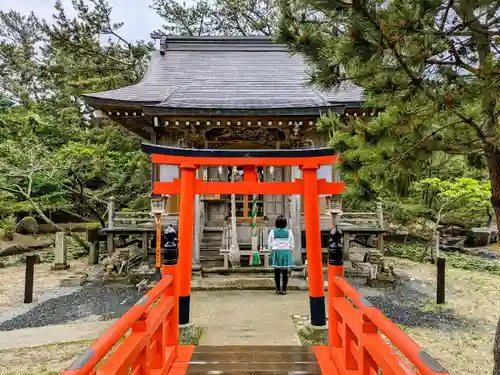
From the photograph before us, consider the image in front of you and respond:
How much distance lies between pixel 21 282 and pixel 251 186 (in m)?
8.60

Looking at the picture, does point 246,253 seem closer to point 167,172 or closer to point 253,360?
point 167,172

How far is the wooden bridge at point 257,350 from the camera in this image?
177cm

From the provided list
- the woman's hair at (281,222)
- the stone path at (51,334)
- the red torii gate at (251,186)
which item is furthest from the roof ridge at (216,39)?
the stone path at (51,334)

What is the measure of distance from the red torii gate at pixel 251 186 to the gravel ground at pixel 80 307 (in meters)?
2.89

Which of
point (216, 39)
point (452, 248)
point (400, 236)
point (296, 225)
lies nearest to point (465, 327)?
point (296, 225)

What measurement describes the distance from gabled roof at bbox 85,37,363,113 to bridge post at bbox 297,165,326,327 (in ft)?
5.69

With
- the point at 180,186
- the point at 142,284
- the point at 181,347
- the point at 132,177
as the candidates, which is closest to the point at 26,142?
the point at 132,177

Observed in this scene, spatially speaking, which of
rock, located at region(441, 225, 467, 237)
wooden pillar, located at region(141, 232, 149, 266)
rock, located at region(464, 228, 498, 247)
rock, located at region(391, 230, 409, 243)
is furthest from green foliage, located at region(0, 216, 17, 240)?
rock, located at region(464, 228, 498, 247)

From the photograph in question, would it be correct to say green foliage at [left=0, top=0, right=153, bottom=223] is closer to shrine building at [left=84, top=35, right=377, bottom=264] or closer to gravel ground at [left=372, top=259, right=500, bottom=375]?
shrine building at [left=84, top=35, right=377, bottom=264]

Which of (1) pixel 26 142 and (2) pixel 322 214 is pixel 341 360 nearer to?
(2) pixel 322 214

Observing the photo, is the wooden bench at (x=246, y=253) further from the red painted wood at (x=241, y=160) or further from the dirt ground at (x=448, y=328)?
the red painted wood at (x=241, y=160)

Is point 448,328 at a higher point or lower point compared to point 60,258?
lower

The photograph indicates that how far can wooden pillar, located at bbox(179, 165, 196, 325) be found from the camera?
454 centimetres

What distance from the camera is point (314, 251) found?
4695 millimetres
